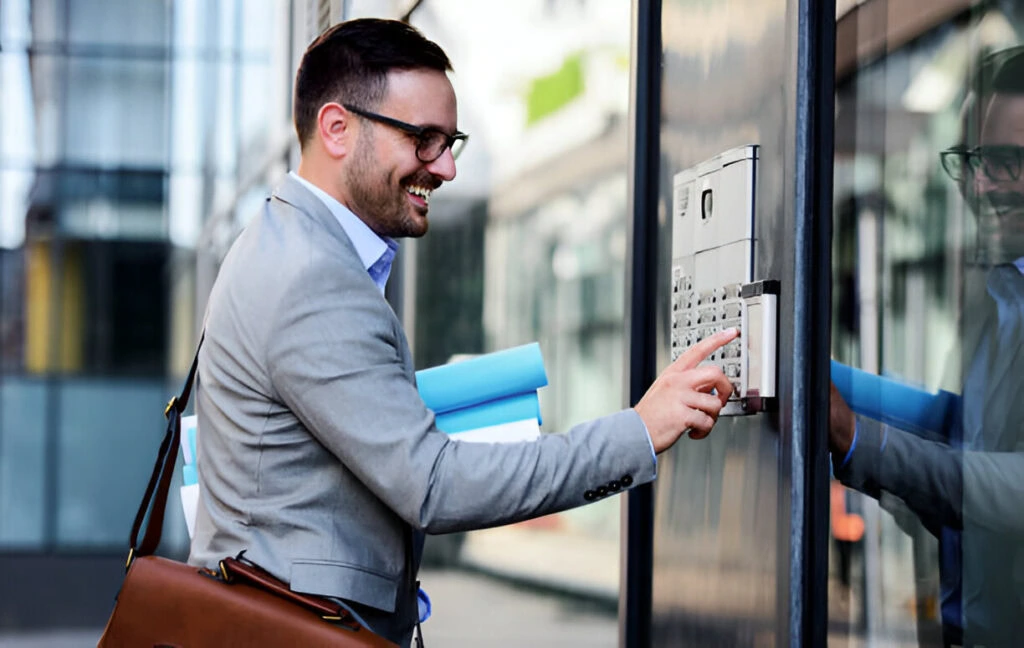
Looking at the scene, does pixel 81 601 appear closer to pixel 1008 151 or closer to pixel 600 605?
pixel 600 605

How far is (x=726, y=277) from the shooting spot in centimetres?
243

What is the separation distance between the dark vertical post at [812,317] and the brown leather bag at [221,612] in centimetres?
64

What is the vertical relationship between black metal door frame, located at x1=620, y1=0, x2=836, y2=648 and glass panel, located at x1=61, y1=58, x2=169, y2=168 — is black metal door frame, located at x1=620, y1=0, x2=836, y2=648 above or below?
below

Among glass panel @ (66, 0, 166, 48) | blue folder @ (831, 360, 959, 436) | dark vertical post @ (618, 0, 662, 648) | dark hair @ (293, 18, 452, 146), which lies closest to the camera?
blue folder @ (831, 360, 959, 436)

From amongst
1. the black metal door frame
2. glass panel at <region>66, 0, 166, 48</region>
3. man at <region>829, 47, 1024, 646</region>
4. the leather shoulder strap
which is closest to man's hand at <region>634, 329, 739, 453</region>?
the black metal door frame

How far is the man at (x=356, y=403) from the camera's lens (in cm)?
211

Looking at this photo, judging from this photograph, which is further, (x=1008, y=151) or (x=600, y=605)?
(x=600, y=605)

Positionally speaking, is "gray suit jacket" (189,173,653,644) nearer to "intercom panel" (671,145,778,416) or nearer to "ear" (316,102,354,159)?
"ear" (316,102,354,159)

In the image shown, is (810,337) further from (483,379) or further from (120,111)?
(120,111)

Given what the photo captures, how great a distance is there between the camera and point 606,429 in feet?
7.05

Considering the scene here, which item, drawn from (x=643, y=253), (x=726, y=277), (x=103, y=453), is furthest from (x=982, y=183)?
(x=103, y=453)

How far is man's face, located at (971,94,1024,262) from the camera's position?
1894 mm

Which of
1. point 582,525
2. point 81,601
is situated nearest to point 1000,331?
point 582,525

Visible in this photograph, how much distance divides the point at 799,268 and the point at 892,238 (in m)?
0.14
